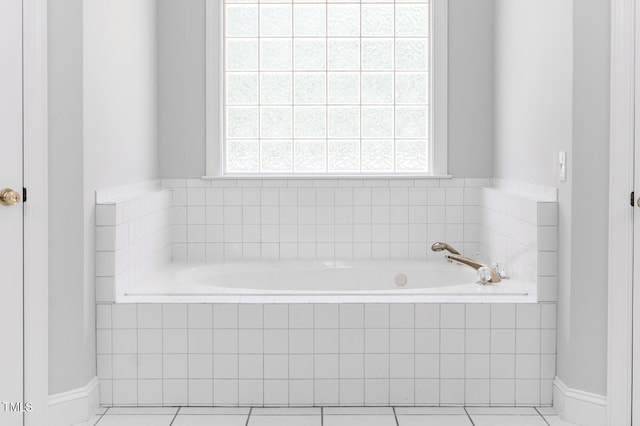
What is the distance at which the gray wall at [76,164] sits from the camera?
3.11 metres

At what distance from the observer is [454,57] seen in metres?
4.57

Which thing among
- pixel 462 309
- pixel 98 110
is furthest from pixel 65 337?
pixel 462 309

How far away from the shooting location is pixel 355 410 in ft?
11.0

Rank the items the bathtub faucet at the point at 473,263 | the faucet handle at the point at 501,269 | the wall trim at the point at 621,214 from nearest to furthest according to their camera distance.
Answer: the wall trim at the point at 621,214 < the bathtub faucet at the point at 473,263 < the faucet handle at the point at 501,269

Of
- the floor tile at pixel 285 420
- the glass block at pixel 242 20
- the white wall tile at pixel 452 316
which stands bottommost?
the floor tile at pixel 285 420

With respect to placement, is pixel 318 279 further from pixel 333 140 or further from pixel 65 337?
pixel 65 337

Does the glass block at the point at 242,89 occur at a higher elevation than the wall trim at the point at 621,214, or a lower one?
higher

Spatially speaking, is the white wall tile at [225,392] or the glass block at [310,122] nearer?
the white wall tile at [225,392]

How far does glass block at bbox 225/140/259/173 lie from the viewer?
4676mm

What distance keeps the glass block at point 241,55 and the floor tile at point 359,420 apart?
224 centimetres

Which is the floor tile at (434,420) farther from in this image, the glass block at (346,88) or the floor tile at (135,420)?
the glass block at (346,88)

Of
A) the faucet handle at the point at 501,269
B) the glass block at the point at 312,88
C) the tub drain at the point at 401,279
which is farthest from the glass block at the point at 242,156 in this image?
the faucet handle at the point at 501,269
